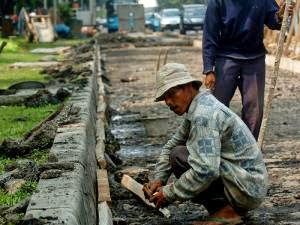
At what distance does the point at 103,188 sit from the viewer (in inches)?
226

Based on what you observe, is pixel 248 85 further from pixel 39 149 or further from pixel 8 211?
pixel 8 211

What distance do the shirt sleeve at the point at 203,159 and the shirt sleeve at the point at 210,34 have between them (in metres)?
1.92

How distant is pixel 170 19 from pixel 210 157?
5431 centimetres

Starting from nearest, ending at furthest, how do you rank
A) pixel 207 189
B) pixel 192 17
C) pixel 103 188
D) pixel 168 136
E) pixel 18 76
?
pixel 207 189
pixel 103 188
pixel 168 136
pixel 18 76
pixel 192 17

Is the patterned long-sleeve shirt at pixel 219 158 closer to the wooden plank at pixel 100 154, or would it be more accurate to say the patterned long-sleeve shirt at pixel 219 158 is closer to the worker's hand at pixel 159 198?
the worker's hand at pixel 159 198

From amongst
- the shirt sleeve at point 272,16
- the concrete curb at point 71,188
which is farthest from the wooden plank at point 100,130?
the shirt sleeve at point 272,16

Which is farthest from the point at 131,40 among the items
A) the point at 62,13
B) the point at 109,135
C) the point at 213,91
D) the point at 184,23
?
the point at 213,91

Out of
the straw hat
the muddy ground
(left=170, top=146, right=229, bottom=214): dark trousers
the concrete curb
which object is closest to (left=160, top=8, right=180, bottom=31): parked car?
the muddy ground

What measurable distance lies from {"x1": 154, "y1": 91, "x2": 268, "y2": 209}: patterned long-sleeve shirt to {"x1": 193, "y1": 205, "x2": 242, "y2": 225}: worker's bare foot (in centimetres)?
13

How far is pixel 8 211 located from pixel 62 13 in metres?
50.0

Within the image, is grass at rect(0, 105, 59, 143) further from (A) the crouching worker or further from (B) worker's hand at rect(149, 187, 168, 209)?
(A) the crouching worker

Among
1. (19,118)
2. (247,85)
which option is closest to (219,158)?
(247,85)

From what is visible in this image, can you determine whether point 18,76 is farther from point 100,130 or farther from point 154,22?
point 154,22

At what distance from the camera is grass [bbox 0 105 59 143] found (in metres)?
8.73
